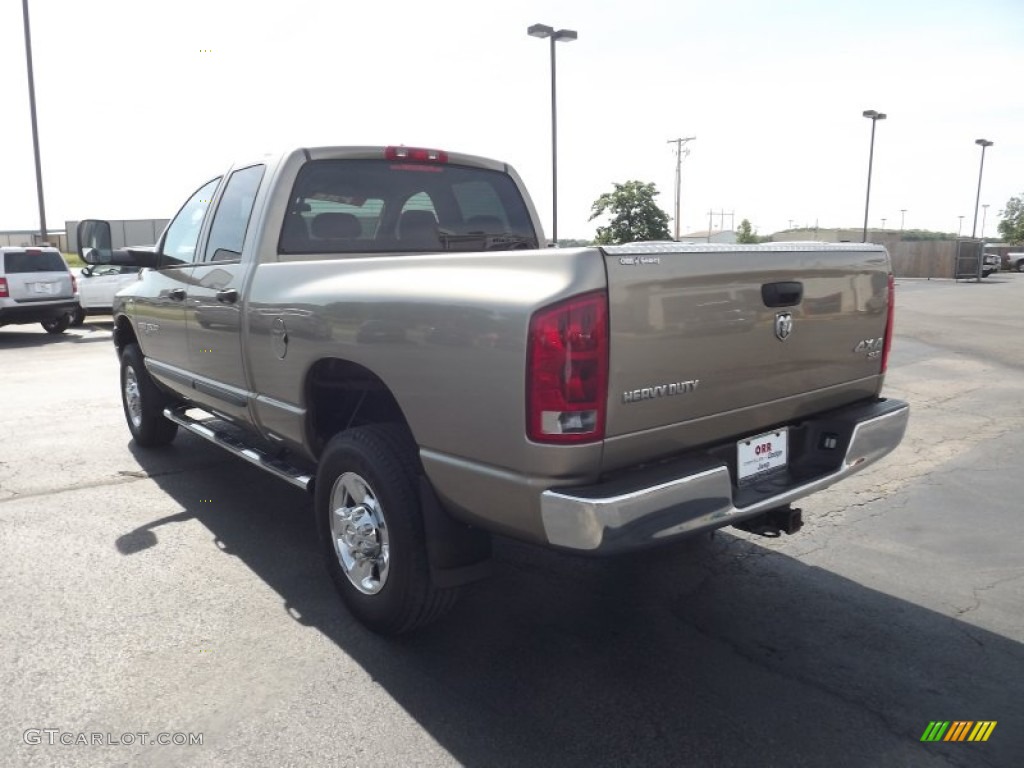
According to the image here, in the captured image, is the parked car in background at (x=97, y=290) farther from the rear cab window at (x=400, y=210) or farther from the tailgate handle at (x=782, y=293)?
the tailgate handle at (x=782, y=293)

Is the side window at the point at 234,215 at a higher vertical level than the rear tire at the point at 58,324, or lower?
higher

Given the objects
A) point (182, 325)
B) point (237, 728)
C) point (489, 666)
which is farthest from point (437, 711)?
point (182, 325)

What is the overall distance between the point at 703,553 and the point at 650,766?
1.87 metres

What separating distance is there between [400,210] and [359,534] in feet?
6.45

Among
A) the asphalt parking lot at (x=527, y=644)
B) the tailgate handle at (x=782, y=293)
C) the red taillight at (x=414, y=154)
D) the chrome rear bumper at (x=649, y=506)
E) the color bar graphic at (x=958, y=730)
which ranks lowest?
the asphalt parking lot at (x=527, y=644)

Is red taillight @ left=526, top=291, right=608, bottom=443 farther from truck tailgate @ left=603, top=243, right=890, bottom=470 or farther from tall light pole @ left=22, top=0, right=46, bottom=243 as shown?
tall light pole @ left=22, top=0, right=46, bottom=243

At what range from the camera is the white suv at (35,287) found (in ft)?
47.9

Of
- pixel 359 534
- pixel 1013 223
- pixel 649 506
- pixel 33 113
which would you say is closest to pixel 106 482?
pixel 359 534

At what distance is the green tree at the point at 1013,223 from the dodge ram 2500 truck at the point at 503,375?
8593 cm

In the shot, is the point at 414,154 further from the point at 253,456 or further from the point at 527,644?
the point at 527,644

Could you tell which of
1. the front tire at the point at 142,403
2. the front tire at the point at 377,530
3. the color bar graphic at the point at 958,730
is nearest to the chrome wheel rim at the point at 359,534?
the front tire at the point at 377,530

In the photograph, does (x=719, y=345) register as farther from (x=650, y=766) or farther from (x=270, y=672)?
(x=270, y=672)

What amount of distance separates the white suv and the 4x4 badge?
1554cm

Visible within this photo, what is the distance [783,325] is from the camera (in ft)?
9.89
